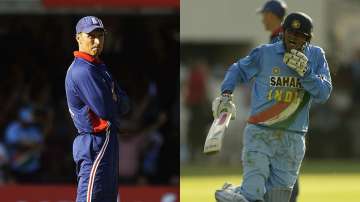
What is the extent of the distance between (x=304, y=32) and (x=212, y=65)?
13.7m

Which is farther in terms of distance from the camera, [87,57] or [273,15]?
[273,15]

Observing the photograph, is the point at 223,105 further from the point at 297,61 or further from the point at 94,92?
the point at 94,92

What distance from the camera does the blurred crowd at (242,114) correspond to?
782 inches

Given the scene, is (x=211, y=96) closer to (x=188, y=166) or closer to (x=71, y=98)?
(x=188, y=166)

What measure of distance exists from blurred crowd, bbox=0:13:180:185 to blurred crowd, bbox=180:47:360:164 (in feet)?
17.0

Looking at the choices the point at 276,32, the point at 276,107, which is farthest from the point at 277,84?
the point at 276,32

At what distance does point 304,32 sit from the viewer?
8.59 m

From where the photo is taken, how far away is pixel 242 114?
19578mm

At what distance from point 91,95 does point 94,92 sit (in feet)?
0.10

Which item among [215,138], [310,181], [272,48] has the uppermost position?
[272,48]

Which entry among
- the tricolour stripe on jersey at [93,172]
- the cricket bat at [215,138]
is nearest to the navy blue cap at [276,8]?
the cricket bat at [215,138]

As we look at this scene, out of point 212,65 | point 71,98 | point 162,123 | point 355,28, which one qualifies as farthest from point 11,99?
point 355,28

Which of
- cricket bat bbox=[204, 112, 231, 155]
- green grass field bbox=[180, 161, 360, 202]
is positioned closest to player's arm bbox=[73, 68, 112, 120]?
cricket bat bbox=[204, 112, 231, 155]

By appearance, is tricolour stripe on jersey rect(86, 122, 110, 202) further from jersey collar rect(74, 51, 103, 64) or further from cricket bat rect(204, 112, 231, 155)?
cricket bat rect(204, 112, 231, 155)
